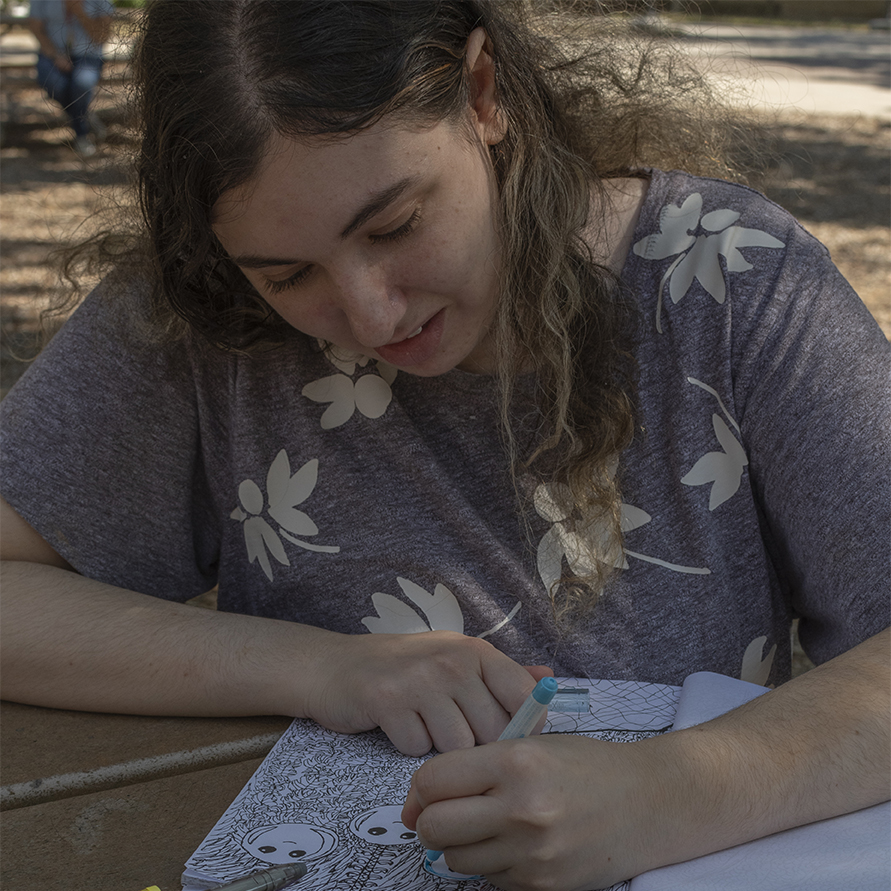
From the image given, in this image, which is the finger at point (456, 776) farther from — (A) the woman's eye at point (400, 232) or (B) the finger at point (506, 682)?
(A) the woman's eye at point (400, 232)

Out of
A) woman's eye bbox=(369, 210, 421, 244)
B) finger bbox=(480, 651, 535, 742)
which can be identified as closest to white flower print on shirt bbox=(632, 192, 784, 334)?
woman's eye bbox=(369, 210, 421, 244)

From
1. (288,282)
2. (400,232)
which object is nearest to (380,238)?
(400,232)

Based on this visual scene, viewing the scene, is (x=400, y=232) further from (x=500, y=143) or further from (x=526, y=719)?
(x=526, y=719)

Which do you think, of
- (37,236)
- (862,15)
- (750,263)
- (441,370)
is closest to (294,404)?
(441,370)

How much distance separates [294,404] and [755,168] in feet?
2.84

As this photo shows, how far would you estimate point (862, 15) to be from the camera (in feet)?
61.3

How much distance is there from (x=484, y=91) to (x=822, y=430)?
0.55 metres

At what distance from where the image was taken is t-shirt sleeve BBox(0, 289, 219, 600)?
138cm

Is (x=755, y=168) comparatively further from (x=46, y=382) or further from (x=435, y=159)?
(x=46, y=382)

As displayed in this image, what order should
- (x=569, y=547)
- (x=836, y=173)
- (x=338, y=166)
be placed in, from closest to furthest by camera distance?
(x=338, y=166), (x=569, y=547), (x=836, y=173)

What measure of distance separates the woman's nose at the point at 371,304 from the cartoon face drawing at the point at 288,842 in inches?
20.5

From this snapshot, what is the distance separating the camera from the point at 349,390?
4.61 ft

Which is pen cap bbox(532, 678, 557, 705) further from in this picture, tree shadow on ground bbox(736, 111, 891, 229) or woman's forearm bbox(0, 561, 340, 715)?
tree shadow on ground bbox(736, 111, 891, 229)

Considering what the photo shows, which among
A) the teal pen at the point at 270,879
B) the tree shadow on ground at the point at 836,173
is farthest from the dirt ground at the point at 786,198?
the teal pen at the point at 270,879
